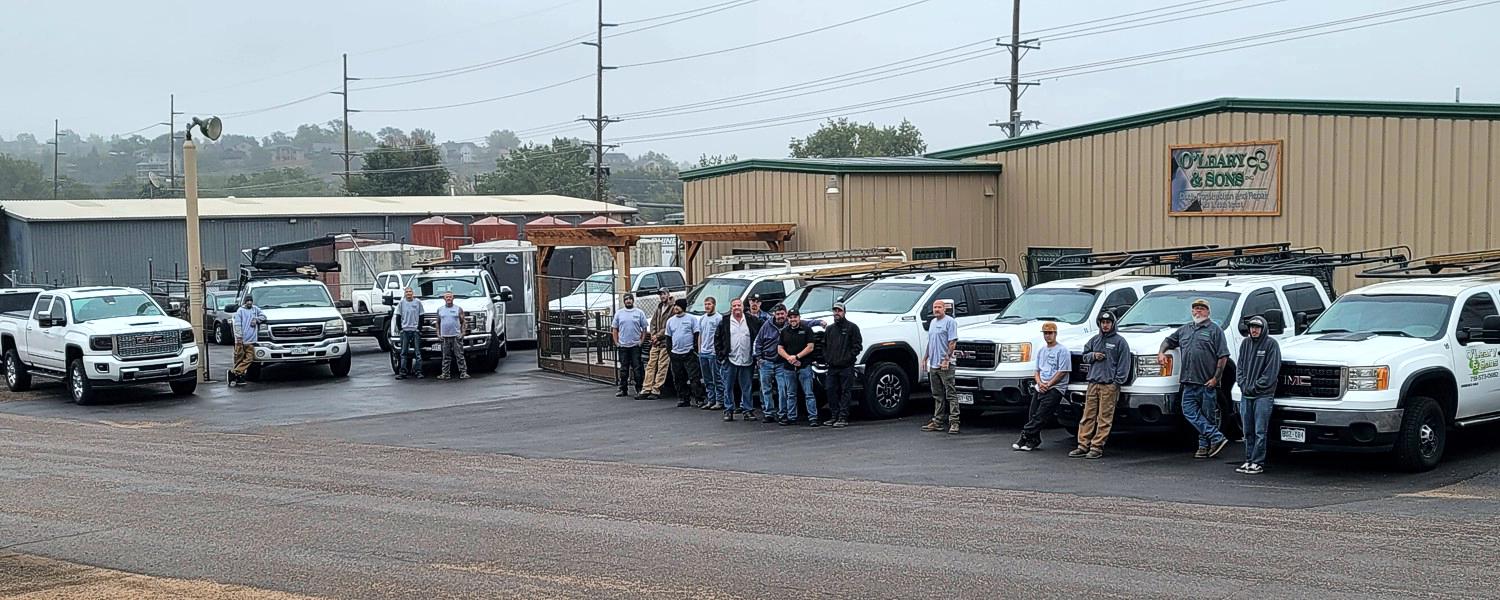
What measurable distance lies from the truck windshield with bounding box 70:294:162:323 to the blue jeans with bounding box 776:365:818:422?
12185 mm

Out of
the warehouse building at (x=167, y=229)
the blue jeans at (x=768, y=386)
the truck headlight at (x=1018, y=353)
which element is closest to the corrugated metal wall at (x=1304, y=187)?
the truck headlight at (x=1018, y=353)

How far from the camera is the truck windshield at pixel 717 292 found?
22391 mm

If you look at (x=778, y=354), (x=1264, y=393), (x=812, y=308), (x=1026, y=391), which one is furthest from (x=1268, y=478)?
(x=812, y=308)

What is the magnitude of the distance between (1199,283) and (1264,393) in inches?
143

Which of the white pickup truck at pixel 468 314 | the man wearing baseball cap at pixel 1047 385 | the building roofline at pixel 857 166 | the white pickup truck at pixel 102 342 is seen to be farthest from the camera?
the building roofline at pixel 857 166

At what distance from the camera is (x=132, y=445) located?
17094 millimetres

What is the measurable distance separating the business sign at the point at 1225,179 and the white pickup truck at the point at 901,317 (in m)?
6.79

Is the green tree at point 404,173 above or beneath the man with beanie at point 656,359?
above

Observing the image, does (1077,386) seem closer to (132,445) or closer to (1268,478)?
(1268,478)

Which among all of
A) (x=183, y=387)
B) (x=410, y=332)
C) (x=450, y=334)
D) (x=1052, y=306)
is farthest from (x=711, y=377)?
(x=183, y=387)

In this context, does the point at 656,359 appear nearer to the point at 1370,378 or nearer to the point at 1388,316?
the point at 1388,316

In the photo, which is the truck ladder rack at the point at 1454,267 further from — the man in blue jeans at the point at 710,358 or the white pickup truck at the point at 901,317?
the man in blue jeans at the point at 710,358

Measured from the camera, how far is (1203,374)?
Answer: 547 inches

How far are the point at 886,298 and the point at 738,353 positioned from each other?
7.43 ft
